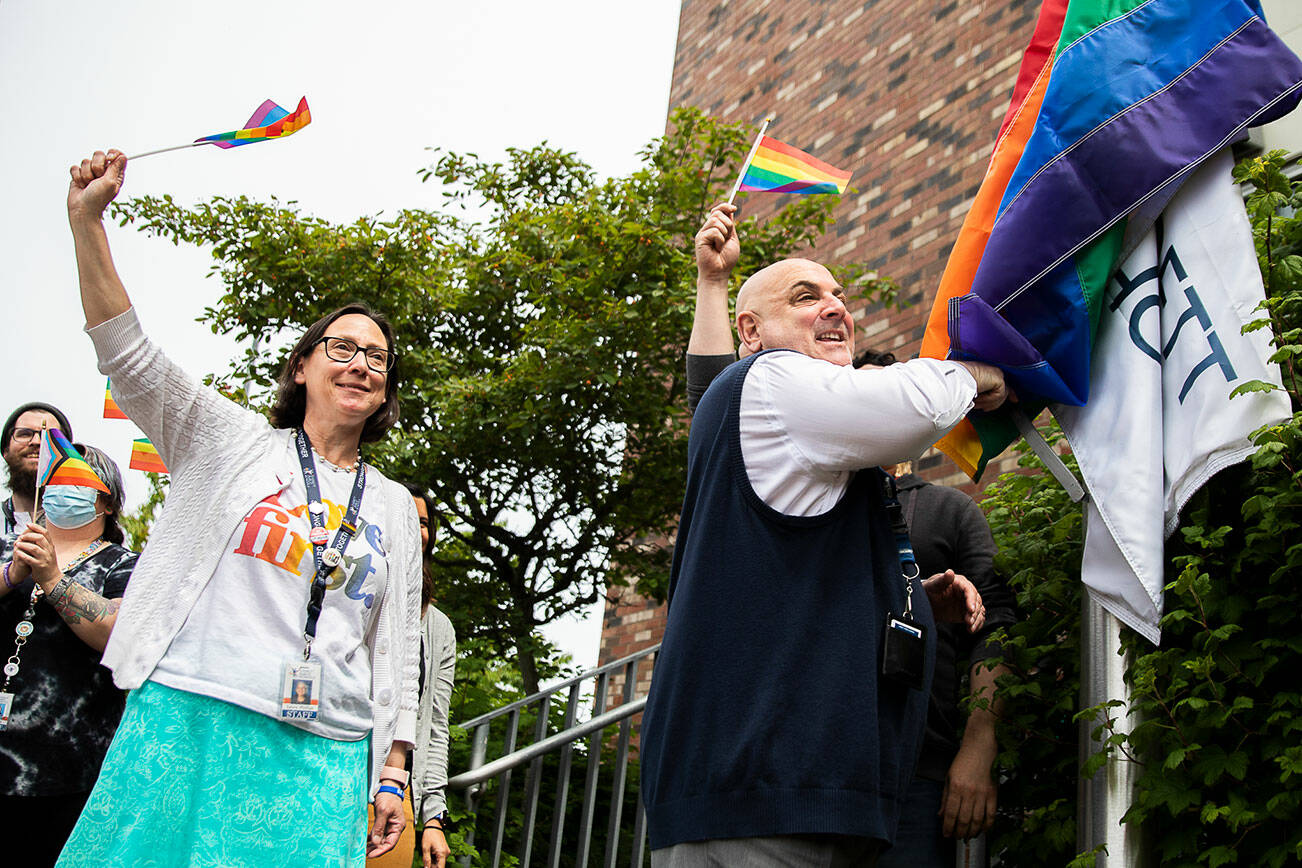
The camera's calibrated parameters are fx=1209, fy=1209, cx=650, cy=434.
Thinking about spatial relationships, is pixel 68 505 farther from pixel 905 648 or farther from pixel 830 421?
pixel 905 648

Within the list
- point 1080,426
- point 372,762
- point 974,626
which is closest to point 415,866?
point 372,762

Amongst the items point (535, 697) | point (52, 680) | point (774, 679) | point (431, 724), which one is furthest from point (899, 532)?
point (535, 697)

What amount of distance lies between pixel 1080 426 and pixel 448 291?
624 centimetres

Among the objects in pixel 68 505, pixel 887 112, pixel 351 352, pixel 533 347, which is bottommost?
pixel 68 505

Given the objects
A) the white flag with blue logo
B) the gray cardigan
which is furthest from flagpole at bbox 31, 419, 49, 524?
the white flag with blue logo

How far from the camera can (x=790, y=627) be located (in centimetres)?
202

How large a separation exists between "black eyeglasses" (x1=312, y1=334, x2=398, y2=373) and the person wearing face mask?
908mm

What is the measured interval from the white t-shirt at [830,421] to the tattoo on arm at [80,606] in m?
1.84

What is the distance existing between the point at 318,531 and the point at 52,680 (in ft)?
3.59

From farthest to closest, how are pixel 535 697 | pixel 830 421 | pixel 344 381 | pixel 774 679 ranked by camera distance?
pixel 535 697, pixel 344 381, pixel 830 421, pixel 774 679

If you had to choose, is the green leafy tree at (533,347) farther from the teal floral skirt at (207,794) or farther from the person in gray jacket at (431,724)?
the teal floral skirt at (207,794)

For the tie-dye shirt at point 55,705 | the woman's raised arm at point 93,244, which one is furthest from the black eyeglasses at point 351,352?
the tie-dye shirt at point 55,705

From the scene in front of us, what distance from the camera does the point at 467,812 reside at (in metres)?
4.46

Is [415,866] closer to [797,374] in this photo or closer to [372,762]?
[372,762]
